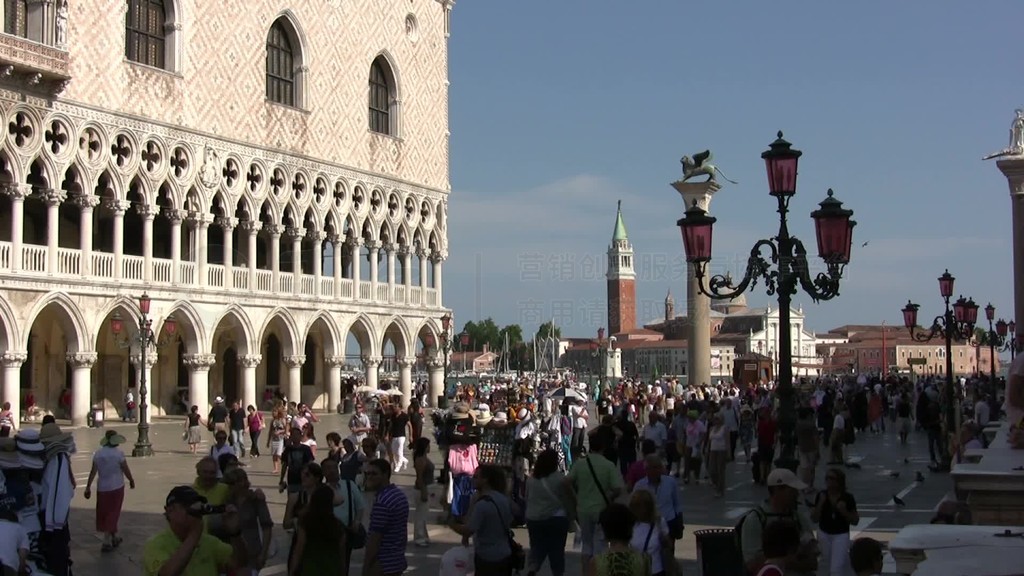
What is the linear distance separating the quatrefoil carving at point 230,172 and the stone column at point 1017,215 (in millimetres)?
18400

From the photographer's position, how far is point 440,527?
513 inches

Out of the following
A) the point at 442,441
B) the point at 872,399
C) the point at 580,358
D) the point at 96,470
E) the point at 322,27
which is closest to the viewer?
the point at 96,470

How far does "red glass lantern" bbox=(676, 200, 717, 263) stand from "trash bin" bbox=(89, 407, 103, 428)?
1927 cm

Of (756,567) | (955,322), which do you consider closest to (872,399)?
(955,322)

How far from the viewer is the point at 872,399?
28.2m

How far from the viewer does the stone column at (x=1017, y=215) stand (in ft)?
99.9

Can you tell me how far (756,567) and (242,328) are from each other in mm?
26323

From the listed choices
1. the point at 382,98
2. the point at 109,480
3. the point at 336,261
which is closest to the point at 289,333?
the point at 336,261

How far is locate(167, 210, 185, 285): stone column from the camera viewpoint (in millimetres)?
28795

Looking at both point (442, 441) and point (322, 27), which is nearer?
point (442, 441)

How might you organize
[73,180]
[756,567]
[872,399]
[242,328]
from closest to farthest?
[756,567], [73,180], [872,399], [242,328]

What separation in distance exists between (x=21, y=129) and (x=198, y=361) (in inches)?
278

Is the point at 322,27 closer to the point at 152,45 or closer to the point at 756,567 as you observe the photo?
the point at 152,45

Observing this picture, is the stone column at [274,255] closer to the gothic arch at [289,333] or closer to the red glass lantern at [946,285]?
Result: the gothic arch at [289,333]
